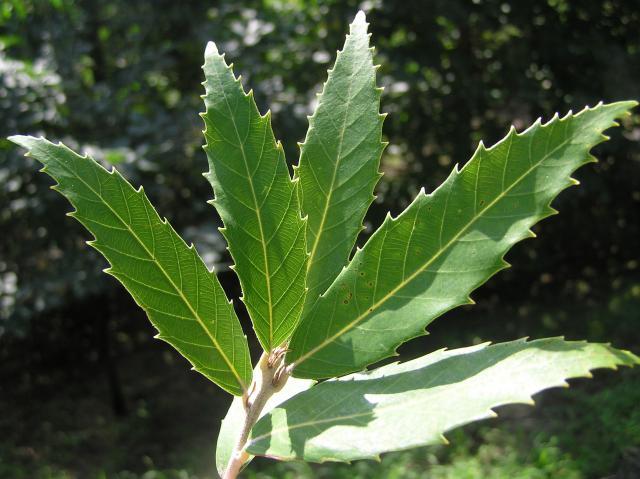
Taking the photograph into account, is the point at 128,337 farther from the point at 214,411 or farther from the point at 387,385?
the point at 387,385

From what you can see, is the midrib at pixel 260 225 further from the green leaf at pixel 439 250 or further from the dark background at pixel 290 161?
the dark background at pixel 290 161

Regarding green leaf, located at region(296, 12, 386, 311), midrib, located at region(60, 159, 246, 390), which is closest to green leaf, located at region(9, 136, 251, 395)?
midrib, located at region(60, 159, 246, 390)

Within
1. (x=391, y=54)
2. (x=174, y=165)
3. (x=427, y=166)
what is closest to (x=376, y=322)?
(x=174, y=165)

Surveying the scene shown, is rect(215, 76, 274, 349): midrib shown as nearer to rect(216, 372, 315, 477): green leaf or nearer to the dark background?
rect(216, 372, 315, 477): green leaf

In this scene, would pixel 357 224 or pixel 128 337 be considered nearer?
pixel 357 224

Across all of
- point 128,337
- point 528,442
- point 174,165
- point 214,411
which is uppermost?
point 174,165

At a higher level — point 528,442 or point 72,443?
point 72,443

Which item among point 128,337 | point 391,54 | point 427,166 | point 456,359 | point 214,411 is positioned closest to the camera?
point 456,359
